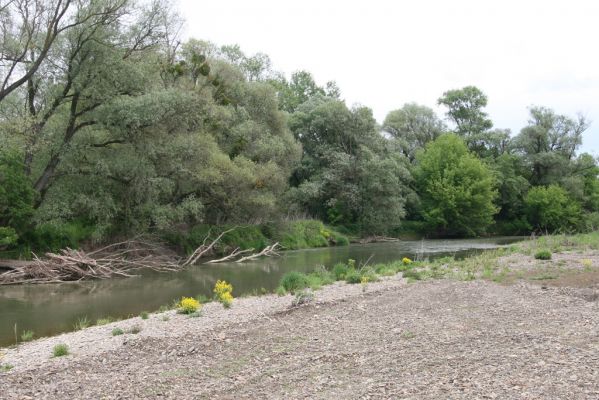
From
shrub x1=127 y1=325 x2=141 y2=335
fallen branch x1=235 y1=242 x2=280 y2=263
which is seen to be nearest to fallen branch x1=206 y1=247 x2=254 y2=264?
fallen branch x1=235 y1=242 x2=280 y2=263

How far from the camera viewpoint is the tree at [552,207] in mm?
68438

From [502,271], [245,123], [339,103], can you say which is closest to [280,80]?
[339,103]

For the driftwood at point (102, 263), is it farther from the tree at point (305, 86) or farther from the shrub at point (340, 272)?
the tree at point (305, 86)

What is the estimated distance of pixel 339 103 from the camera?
55.9 metres

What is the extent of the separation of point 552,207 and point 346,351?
219ft

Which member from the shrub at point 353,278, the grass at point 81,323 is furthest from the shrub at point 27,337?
the shrub at point 353,278

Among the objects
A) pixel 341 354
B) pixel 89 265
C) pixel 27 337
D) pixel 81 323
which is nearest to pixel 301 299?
pixel 341 354

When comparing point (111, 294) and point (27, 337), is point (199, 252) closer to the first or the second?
point (111, 294)

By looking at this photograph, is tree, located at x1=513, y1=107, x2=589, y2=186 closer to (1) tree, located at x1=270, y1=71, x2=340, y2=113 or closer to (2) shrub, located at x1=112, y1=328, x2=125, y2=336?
(1) tree, located at x1=270, y1=71, x2=340, y2=113

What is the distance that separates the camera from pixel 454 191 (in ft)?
204

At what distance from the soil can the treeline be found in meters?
16.9

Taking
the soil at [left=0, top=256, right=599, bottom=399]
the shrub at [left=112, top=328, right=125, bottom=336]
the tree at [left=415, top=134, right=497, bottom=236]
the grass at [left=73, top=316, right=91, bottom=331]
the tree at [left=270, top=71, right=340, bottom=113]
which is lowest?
the grass at [left=73, top=316, right=91, bottom=331]

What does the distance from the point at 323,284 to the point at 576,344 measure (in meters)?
10.9

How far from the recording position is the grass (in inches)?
572
